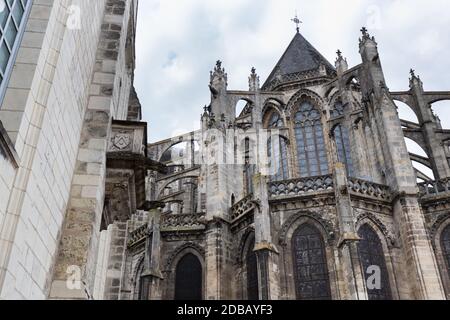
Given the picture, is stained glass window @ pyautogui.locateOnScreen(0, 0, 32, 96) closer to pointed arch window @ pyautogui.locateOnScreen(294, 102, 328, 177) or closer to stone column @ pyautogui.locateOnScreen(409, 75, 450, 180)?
stone column @ pyautogui.locateOnScreen(409, 75, 450, 180)

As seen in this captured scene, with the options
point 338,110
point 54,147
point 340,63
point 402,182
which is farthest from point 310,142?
point 54,147

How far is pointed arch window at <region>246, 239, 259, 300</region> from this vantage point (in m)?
16.2

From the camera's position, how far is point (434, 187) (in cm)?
1703

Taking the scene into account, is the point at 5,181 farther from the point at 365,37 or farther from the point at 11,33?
the point at 365,37

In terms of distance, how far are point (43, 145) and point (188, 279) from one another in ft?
48.0

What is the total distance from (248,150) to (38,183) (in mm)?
17129

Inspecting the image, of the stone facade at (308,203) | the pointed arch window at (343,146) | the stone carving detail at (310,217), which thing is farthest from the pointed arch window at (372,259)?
the pointed arch window at (343,146)

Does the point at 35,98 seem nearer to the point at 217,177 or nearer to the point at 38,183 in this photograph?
the point at 38,183

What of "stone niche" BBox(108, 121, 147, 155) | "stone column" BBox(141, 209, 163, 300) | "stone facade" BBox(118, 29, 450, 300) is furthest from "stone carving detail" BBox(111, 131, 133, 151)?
"stone column" BBox(141, 209, 163, 300)

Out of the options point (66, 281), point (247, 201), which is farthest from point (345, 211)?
point (66, 281)

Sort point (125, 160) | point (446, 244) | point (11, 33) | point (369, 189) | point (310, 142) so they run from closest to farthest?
point (11, 33), point (125, 160), point (446, 244), point (369, 189), point (310, 142)

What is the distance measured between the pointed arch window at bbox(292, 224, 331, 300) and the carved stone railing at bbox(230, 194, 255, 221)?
2.13 metres

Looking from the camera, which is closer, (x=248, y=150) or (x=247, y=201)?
(x=247, y=201)

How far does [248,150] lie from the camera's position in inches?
851
